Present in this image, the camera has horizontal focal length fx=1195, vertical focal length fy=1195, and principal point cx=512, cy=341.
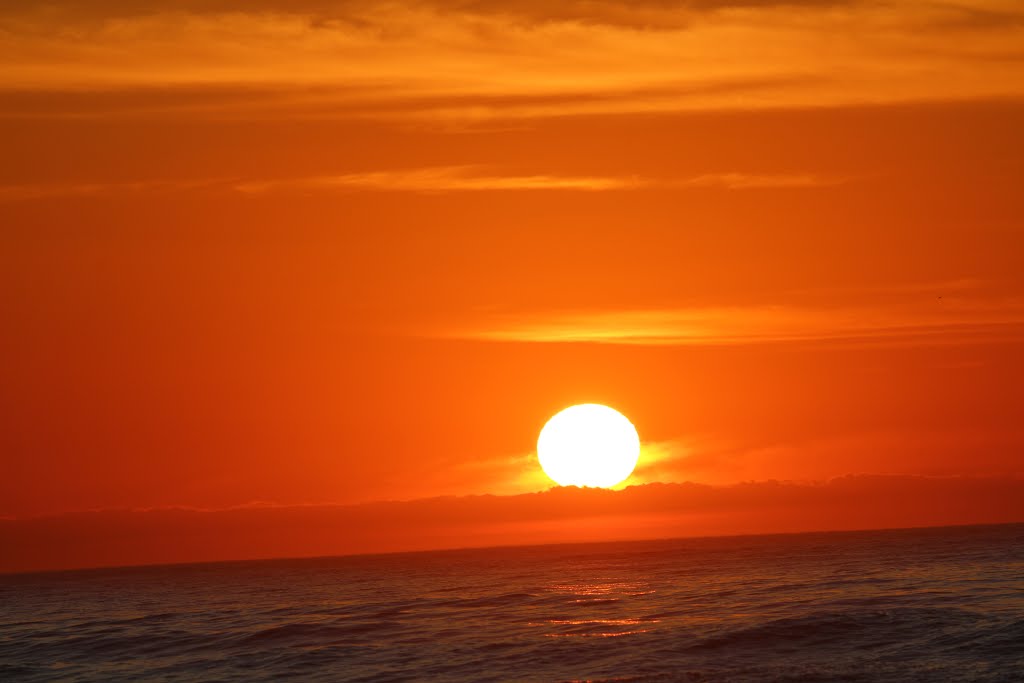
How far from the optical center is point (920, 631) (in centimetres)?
5134

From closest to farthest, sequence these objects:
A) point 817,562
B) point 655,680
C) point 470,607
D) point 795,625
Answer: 1. point 655,680
2. point 795,625
3. point 470,607
4. point 817,562

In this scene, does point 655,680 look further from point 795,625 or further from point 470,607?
Answer: point 470,607

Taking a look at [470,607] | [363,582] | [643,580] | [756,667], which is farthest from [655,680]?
[363,582]

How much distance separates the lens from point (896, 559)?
368ft

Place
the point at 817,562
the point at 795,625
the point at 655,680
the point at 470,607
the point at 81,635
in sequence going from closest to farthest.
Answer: the point at 655,680, the point at 795,625, the point at 81,635, the point at 470,607, the point at 817,562

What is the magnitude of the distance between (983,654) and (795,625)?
1113 cm

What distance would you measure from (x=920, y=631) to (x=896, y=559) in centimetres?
6418

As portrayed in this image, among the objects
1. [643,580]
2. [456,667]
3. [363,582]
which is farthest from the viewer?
[363,582]

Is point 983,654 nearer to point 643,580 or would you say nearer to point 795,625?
point 795,625

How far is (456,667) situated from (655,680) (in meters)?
9.53

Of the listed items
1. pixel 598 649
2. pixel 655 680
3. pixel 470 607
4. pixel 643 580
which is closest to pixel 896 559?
pixel 643 580

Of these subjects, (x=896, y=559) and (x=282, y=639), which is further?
(x=896, y=559)

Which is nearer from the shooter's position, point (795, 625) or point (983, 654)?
point (983, 654)

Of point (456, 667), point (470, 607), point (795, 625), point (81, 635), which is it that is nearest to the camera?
point (456, 667)
